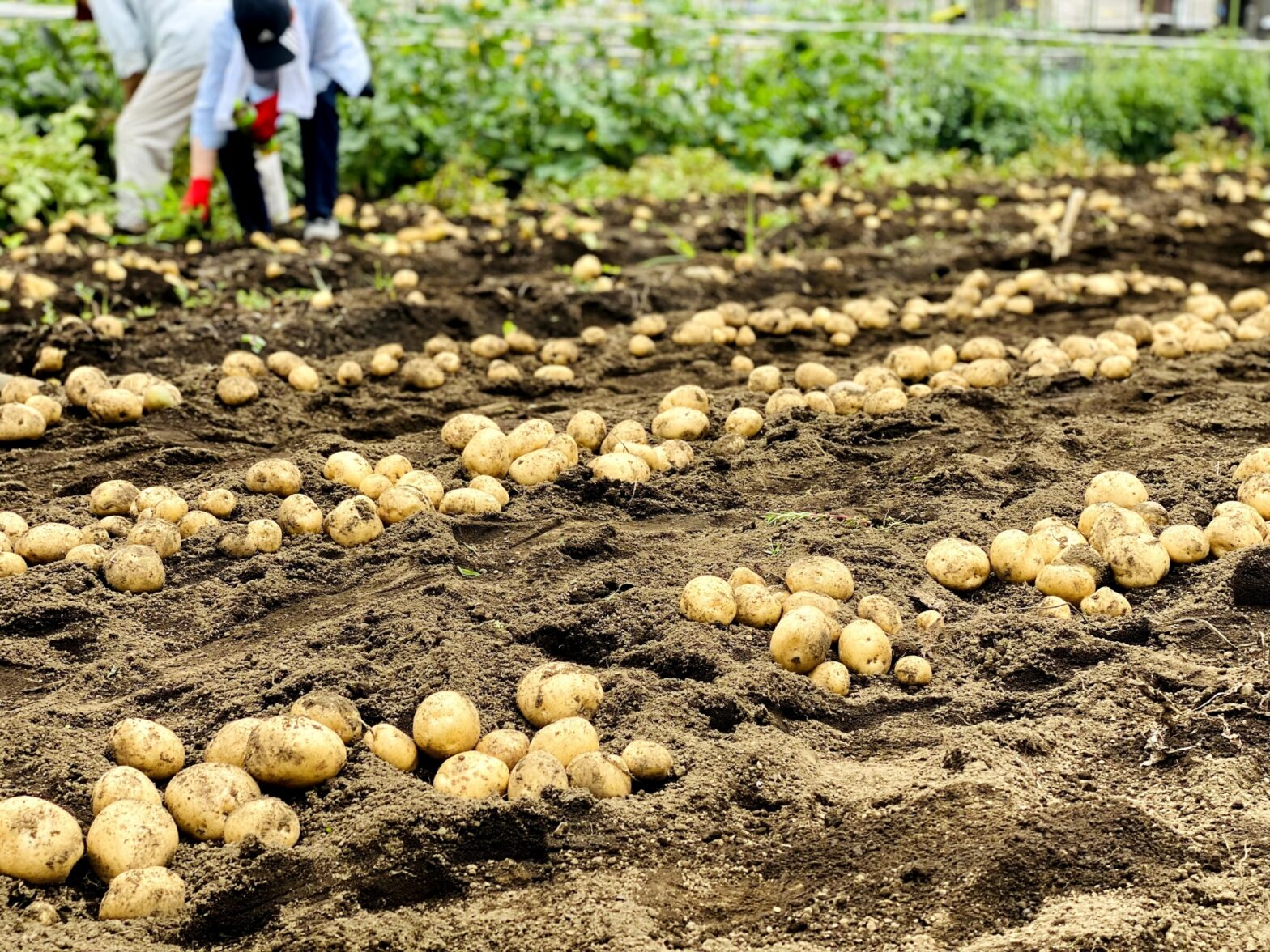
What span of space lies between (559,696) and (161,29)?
6576mm

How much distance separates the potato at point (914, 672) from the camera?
258 cm

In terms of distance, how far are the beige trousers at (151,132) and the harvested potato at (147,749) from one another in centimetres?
594

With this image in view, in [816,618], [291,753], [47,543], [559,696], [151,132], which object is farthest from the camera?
[151,132]

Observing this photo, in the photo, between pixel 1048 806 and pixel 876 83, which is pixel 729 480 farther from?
pixel 876 83

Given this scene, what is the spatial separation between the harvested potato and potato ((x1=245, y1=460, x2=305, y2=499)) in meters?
1.29

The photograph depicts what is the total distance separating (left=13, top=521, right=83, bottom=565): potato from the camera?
3139mm

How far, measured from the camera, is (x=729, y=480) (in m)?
3.61

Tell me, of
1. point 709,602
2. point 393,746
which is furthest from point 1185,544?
point 393,746

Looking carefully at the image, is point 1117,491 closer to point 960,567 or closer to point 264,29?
point 960,567

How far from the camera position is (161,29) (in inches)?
301

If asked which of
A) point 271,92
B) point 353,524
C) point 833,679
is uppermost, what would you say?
point 271,92

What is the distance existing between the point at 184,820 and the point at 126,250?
506 cm

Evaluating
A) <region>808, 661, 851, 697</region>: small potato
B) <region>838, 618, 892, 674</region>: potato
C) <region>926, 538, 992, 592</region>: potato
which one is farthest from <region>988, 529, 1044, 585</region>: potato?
<region>808, 661, 851, 697</region>: small potato

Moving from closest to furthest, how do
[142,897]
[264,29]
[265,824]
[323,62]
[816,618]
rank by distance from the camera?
[142,897], [265,824], [816,618], [264,29], [323,62]
